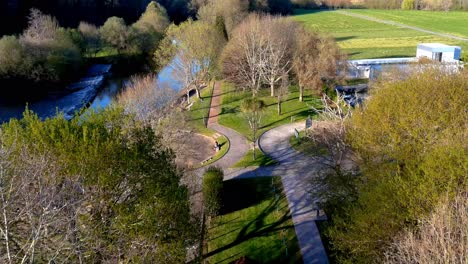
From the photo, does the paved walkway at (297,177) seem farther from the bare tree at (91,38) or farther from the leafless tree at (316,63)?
the bare tree at (91,38)

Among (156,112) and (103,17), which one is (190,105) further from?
(103,17)

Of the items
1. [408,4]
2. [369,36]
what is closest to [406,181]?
[369,36]

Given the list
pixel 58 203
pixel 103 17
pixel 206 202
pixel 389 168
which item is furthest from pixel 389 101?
pixel 103 17

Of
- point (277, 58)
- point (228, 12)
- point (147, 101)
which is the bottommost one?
point (147, 101)

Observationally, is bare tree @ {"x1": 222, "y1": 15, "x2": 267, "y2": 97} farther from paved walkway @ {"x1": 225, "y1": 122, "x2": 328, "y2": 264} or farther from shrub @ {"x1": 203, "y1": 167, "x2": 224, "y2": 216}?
shrub @ {"x1": 203, "y1": 167, "x2": 224, "y2": 216}

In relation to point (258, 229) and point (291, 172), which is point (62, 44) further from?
point (258, 229)

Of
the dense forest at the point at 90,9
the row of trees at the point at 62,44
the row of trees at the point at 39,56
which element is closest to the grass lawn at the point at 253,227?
the row of trees at the point at 39,56
